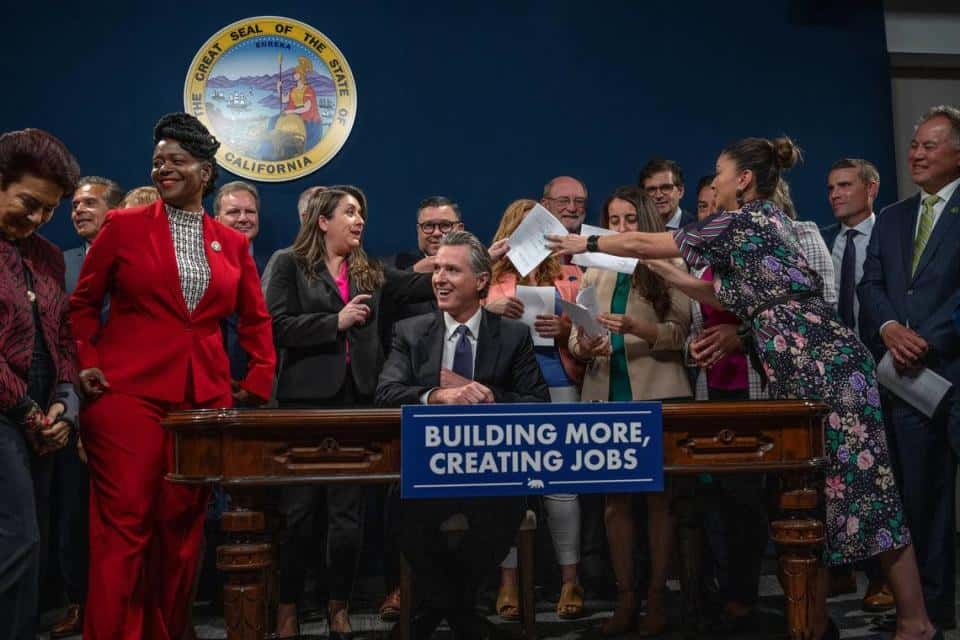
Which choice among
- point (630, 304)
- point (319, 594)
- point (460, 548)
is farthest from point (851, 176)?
point (319, 594)

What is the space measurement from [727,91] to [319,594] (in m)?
3.53

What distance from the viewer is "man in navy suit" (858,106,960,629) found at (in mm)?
3455

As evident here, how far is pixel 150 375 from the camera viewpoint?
2719 mm

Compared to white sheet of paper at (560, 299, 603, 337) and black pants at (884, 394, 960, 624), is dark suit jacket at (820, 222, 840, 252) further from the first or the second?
white sheet of paper at (560, 299, 603, 337)

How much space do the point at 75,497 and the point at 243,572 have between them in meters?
1.79

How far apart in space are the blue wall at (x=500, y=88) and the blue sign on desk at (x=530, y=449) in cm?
285

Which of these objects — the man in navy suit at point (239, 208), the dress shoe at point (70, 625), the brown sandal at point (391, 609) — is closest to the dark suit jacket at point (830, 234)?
the brown sandal at point (391, 609)

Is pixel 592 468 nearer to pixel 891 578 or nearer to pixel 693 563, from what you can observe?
pixel 693 563

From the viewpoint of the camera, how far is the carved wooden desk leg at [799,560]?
258cm

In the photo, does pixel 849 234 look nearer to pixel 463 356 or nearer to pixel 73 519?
pixel 463 356

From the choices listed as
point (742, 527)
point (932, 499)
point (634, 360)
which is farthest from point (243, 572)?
point (932, 499)

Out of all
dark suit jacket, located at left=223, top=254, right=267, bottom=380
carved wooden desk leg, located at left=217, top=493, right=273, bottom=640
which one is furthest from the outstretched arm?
dark suit jacket, located at left=223, top=254, right=267, bottom=380

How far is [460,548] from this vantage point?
3.10 m

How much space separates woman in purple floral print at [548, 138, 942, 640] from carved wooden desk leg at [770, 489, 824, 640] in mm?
283
